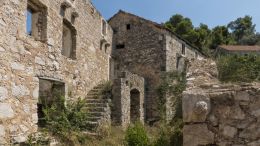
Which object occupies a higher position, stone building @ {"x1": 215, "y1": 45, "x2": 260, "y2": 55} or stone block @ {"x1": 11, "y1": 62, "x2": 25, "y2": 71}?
stone building @ {"x1": 215, "y1": 45, "x2": 260, "y2": 55}

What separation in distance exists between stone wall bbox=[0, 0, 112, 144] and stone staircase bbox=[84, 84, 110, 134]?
41 cm

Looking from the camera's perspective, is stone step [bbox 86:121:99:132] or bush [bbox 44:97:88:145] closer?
bush [bbox 44:97:88:145]

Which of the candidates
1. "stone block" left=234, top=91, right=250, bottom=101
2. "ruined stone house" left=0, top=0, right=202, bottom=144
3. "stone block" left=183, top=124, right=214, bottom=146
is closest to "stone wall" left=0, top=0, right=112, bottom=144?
"ruined stone house" left=0, top=0, right=202, bottom=144

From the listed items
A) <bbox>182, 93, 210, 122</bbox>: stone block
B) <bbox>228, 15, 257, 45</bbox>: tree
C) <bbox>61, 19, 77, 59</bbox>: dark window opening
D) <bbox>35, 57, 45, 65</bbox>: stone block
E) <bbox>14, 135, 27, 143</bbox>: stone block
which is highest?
<bbox>228, 15, 257, 45</bbox>: tree

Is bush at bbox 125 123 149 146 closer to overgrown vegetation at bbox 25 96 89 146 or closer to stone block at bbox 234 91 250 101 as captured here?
overgrown vegetation at bbox 25 96 89 146

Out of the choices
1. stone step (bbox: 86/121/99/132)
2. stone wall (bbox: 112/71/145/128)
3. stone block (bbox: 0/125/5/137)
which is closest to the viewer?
stone block (bbox: 0/125/5/137)

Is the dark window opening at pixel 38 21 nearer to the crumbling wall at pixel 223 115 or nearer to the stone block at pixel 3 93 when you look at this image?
the stone block at pixel 3 93

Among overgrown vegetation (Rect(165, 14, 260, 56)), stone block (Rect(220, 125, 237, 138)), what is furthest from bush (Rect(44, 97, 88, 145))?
overgrown vegetation (Rect(165, 14, 260, 56))

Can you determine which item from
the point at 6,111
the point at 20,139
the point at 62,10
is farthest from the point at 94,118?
the point at 6,111

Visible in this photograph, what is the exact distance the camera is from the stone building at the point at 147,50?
61.7 feet

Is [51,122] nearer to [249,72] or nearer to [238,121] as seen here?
[249,72]

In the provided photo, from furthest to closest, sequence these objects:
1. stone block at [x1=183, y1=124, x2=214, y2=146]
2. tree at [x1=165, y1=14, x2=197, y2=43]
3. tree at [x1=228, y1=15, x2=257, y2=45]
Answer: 1. tree at [x1=228, y1=15, x2=257, y2=45]
2. tree at [x1=165, y1=14, x2=197, y2=43]
3. stone block at [x1=183, y1=124, x2=214, y2=146]

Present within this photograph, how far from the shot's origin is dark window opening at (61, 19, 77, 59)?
12.6 m

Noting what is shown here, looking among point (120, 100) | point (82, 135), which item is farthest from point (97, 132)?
point (120, 100)
